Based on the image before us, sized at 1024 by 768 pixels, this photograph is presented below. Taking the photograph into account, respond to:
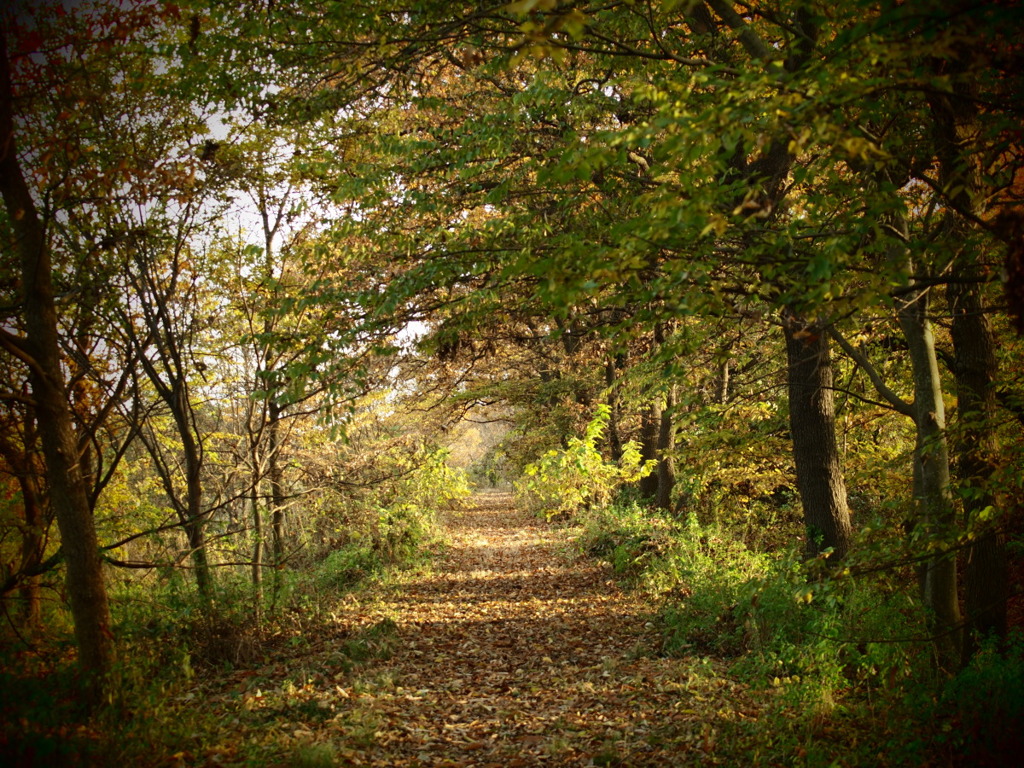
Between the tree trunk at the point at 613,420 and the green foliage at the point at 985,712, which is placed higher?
the tree trunk at the point at 613,420

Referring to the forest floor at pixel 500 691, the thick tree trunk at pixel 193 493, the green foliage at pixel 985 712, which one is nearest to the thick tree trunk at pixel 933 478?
the green foliage at pixel 985 712

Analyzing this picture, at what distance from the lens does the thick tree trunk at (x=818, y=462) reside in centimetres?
745

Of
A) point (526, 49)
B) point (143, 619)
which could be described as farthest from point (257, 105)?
point (143, 619)

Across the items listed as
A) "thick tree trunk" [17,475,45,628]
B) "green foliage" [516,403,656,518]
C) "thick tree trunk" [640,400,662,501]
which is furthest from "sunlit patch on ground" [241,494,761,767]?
"thick tree trunk" [640,400,662,501]

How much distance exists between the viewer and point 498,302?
6059 mm

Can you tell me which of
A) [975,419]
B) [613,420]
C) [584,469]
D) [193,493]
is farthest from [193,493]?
[613,420]

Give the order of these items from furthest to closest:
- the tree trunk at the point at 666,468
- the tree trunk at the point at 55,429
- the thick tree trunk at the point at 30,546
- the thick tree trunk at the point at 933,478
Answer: the tree trunk at the point at 666,468, the thick tree trunk at the point at 30,546, the thick tree trunk at the point at 933,478, the tree trunk at the point at 55,429

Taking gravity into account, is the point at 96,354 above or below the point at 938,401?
above

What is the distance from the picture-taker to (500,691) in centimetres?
647

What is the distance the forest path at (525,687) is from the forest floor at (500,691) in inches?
0.7

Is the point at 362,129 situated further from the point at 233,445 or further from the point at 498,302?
the point at 233,445

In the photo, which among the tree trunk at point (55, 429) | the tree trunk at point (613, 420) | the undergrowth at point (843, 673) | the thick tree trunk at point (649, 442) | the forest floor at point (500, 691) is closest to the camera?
the undergrowth at point (843, 673)

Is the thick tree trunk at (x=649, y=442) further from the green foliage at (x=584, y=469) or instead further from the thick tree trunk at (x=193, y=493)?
the thick tree trunk at (x=193, y=493)

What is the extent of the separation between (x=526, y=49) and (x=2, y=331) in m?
3.83
